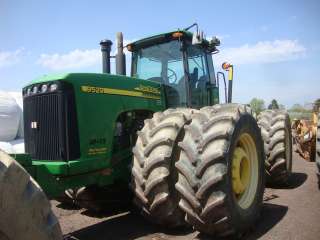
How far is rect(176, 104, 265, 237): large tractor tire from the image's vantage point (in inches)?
151

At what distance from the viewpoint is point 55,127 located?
401 cm

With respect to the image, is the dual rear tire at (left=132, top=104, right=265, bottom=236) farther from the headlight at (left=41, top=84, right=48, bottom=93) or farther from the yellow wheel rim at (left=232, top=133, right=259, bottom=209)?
the headlight at (left=41, top=84, right=48, bottom=93)

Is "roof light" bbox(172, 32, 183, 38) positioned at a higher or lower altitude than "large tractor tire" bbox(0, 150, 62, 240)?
higher

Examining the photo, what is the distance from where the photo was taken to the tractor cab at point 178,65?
5809mm

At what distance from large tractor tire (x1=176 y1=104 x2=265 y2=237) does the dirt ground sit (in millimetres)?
353

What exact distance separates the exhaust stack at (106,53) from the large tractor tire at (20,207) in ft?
11.1

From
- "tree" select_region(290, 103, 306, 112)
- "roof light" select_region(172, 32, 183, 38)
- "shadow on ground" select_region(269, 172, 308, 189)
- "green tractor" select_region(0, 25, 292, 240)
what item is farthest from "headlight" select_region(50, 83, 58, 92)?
"tree" select_region(290, 103, 306, 112)

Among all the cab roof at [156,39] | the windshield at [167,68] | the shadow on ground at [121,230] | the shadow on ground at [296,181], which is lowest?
the shadow on ground at [121,230]

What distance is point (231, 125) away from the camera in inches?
163

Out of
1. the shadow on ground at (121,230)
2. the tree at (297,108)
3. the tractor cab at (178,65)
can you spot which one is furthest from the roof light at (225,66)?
the tree at (297,108)

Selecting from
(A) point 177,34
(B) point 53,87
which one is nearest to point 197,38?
(A) point 177,34

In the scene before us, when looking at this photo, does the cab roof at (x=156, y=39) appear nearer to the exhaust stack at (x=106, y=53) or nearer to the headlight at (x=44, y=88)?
the exhaust stack at (x=106, y=53)

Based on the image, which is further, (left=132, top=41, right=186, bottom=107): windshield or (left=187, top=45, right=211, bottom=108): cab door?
(left=187, top=45, right=211, bottom=108): cab door

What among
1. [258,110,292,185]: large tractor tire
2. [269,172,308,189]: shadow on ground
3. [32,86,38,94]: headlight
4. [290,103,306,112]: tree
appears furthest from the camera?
[290,103,306,112]: tree
